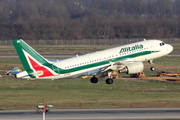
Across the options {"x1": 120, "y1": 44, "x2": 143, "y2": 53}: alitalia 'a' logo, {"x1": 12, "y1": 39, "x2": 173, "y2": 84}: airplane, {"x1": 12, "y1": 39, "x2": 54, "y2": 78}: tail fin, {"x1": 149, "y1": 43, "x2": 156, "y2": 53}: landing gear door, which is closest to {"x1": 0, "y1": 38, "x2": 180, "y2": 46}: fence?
{"x1": 149, "y1": 43, "x2": 156, "y2": 53}: landing gear door

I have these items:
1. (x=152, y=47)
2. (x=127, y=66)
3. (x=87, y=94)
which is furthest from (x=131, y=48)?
(x=87, y=94)

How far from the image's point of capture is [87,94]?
76.2m

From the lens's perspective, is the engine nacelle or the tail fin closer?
the tail fin

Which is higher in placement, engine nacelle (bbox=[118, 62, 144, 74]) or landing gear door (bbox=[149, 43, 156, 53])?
landing gear door (bbox=[149, 43, 156, 53])

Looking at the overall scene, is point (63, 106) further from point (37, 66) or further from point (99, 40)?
point (99, 40)

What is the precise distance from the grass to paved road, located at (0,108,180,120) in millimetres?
5219

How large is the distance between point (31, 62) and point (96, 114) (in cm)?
1432

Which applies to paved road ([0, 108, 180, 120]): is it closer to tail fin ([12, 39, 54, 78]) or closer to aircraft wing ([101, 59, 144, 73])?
tail fin ([12, 39, 54, 78])

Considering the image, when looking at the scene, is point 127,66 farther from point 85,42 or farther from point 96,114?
point 85,42

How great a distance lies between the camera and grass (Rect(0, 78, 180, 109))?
2638 inches

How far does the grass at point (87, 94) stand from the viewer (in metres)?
67.0

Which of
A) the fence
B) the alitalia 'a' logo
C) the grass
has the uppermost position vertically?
the fence

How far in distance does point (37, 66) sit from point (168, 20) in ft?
481

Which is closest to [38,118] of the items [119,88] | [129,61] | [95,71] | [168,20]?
[95,71]
